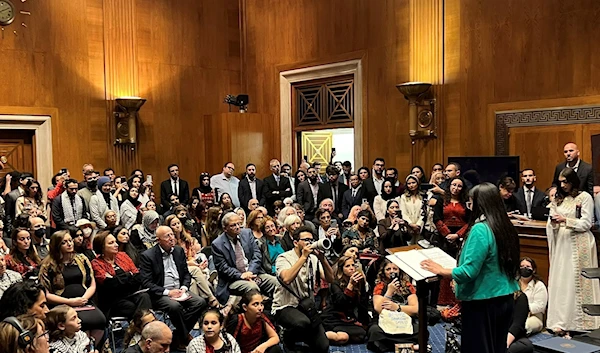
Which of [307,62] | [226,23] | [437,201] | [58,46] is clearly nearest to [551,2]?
[437,201]

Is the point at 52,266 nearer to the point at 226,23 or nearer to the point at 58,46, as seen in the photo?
the point at 58,46

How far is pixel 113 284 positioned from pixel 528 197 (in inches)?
196

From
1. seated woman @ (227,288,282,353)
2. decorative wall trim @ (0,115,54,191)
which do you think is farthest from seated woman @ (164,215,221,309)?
decorative wall trim @ (0,115,54,191)

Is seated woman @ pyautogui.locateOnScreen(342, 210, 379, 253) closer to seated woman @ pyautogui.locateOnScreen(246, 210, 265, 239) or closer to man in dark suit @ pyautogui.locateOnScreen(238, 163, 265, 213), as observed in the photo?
seated woman @ pyautogui.locateOnScreen(246, 210, 265, 239)

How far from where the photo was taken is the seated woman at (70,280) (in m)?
4.83

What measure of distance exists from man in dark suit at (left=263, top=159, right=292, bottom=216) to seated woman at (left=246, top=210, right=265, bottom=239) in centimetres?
305

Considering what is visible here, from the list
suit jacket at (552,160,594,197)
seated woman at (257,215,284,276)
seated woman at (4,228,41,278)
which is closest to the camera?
seated woman at (4,228,41,278)

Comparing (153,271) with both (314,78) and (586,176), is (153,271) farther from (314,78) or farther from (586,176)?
(314,78)

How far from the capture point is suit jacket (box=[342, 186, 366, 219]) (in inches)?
348

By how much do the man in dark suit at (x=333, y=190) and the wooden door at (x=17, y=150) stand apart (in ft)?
16.5

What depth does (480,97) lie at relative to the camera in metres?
9.21

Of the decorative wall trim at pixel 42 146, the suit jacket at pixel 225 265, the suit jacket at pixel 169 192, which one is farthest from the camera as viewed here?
the decorative wall trim at pixel 42 146

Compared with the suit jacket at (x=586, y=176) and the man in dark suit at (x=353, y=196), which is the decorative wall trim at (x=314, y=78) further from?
the suit jacket at (x=586, y=176)

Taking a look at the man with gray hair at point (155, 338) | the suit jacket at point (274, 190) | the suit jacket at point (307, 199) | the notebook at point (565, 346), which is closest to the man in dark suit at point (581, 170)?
the notebook at point (565, 346)
